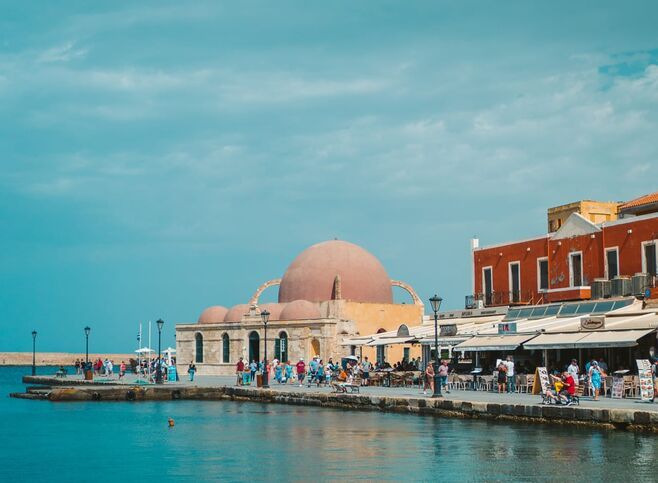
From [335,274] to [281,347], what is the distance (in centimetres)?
528

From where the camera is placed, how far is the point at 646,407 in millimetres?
20672

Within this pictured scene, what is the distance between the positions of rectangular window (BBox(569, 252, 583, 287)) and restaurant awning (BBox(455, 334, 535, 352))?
14.8 ft

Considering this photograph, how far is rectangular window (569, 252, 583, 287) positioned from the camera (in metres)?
32.7

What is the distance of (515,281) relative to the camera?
119 ft

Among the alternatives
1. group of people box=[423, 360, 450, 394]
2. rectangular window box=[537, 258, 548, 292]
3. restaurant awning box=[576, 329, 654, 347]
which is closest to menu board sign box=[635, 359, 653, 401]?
restaurant awning box=[576, 329, 654, 347]

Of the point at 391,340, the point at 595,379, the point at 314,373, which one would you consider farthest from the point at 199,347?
the point at 595,379

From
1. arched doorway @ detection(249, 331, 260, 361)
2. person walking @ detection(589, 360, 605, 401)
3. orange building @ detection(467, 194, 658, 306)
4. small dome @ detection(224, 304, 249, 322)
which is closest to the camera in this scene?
person walking @ detection(589, 360, 605, 401)

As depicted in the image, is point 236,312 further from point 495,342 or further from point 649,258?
point 649,258

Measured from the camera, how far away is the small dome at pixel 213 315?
52.7 metres

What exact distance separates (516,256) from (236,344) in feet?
62.2

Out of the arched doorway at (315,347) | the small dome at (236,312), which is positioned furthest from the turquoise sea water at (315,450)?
the small dome at (236,312)

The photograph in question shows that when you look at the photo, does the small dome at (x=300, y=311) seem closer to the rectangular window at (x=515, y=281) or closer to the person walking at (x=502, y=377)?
the rectangular window at (x=515, y=281)

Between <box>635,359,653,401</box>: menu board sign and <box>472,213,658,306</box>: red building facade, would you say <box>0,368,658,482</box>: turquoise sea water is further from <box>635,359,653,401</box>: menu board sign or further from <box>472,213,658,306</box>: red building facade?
<box>472,213,658,306</box>: red building facade

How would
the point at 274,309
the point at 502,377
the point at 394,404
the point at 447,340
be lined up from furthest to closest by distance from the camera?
the point at 274,309 → the point at 447,340 → the point at 502,377 → the point at 394,404
